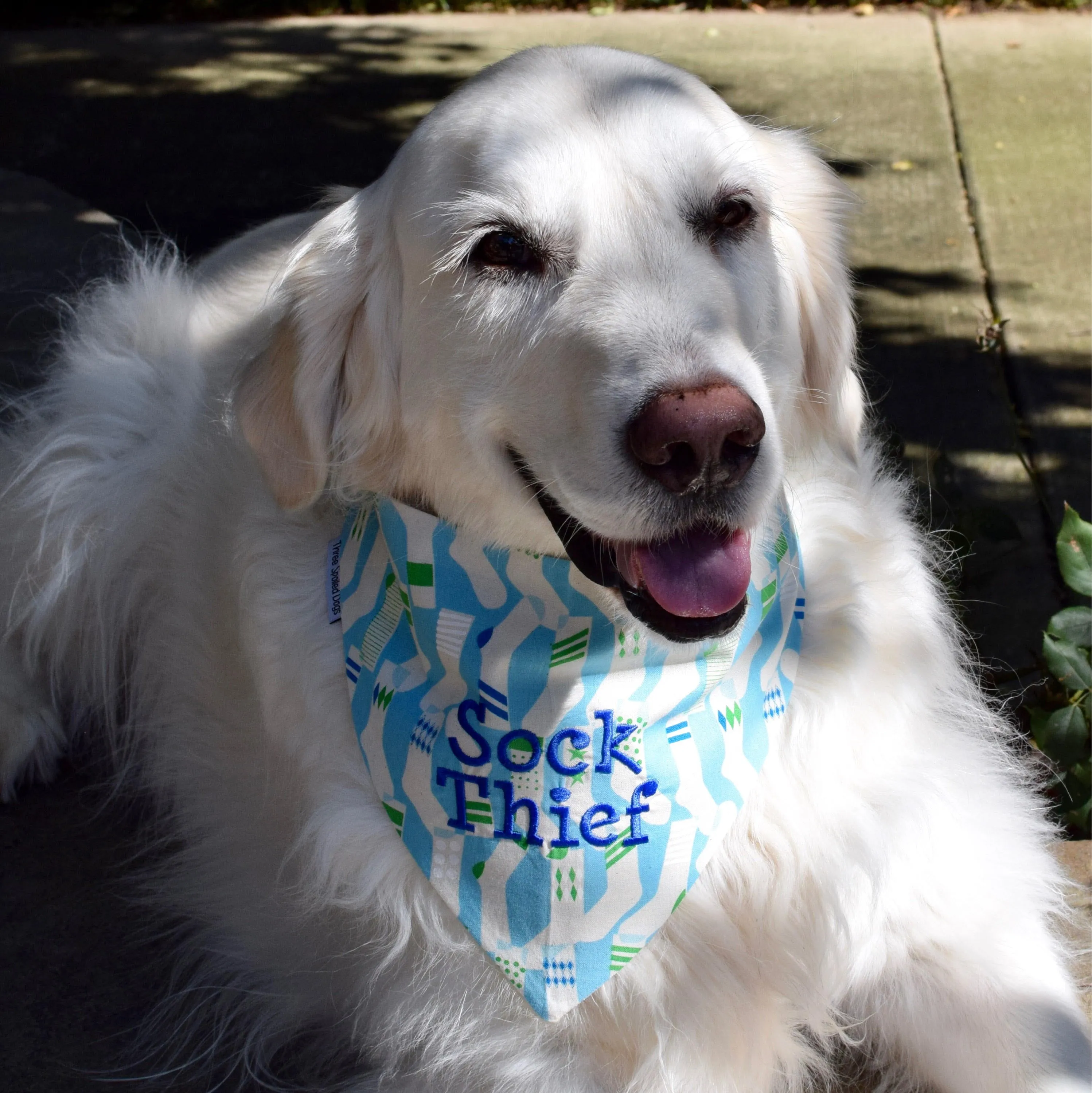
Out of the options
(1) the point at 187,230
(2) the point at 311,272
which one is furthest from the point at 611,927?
(1) the point at 187,230

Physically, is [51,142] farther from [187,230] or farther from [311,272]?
[311,272]

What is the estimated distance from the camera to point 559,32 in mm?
7059

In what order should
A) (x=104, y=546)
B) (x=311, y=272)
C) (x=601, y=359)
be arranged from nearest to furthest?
(x=601, y=359) < (x=311, y=272) < (x=104, y=546)

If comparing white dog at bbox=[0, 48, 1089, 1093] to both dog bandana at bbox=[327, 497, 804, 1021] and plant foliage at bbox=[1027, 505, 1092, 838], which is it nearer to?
dog bandana at bbox=[327, 497, 804, 1021]

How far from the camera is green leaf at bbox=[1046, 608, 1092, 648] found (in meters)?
2.65

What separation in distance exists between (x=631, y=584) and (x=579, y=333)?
16.3 inches

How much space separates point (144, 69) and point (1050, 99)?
500 centimetres

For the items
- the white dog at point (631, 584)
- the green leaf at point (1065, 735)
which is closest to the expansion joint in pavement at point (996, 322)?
the green leaf at point (1065, 735)

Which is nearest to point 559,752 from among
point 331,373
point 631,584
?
point 631,584

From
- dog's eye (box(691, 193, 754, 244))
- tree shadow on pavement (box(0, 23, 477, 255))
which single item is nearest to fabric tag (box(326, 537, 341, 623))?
dog's eye (box(691, 193, 754, 244))

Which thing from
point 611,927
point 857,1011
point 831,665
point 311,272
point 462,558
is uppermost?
point 311,272

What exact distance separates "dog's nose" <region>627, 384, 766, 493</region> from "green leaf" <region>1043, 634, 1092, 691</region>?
1173mm

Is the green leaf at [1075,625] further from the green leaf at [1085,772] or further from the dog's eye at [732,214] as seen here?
the dog's eye at [732,214]

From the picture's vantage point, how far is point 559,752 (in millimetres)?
2201
